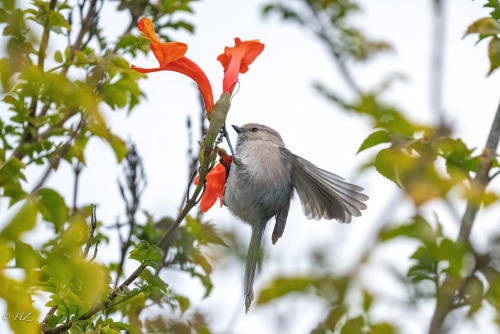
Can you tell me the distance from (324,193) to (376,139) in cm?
149

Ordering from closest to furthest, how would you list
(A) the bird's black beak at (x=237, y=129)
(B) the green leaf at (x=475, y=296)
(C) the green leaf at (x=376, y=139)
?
(B) the green leaf at (x=475, y=296) < (C) the green leaf at (x=376, y=139) < (A) the bird's black beak at (x=237, y=129)

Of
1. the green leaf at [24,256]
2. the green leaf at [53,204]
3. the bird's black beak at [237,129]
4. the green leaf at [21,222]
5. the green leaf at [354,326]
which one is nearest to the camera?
the green leaf at [21,222]

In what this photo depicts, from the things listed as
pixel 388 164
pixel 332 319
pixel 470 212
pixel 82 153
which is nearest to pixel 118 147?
pixel 82 153

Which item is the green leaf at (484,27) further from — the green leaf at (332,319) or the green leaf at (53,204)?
the green leaf at (53,204)

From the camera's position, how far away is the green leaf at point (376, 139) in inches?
118

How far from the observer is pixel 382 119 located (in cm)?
216

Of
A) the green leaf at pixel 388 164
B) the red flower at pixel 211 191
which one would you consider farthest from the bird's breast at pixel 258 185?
the green leaf at pixel 388 164

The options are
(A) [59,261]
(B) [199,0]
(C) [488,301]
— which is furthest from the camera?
(B) [199,0]

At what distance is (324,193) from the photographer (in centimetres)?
447

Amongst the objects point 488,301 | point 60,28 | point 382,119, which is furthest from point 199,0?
point 488,301

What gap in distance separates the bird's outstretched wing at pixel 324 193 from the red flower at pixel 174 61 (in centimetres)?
120

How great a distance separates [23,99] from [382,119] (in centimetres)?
228

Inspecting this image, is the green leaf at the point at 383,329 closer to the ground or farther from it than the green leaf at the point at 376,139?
closer to the ground

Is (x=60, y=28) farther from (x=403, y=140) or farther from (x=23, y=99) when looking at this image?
(x=403, y=140)
